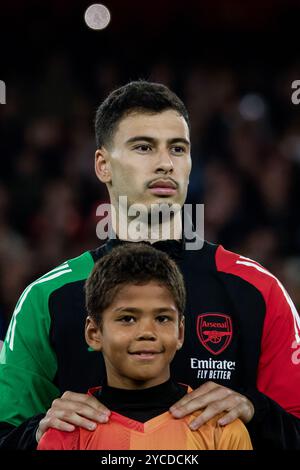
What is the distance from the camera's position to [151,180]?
9.89 ft

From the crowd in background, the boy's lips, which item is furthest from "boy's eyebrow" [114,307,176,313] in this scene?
the crowd in background

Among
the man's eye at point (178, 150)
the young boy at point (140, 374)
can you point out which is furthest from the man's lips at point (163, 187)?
the young boy at point (140, 374)

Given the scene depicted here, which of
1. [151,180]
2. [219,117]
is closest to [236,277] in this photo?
[151,180]

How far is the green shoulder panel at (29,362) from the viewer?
3020 mm

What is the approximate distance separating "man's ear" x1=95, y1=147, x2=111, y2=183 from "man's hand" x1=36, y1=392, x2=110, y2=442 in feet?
2.86

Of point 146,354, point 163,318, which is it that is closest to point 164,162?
point 163,318

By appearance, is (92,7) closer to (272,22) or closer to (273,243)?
Answer: (272,22)

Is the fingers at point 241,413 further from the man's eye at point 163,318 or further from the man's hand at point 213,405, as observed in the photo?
the man's eye at point 163,318

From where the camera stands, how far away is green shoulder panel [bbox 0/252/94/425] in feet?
9.91

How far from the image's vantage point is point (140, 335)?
2.55 m

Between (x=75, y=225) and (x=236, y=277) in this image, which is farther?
(x=75, y=225)

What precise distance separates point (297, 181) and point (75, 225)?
160cm

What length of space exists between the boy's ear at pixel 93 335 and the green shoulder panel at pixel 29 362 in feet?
1.16

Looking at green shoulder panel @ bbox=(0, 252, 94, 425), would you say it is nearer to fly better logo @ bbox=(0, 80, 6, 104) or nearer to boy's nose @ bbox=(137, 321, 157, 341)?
boy's nose @ bbox=(137, 321, 157, 341)
